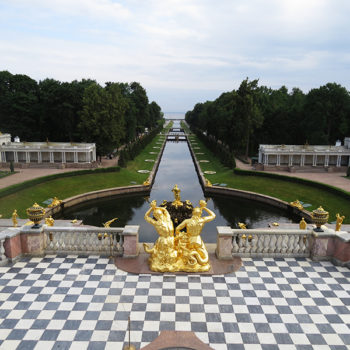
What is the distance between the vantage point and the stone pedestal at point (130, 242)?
1497 cm

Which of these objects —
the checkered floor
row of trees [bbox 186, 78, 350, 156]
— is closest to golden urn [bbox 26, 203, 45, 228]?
the checkered floor

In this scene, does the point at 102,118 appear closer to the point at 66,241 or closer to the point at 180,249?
the point at 66,241

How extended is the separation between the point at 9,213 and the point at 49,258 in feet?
58.4

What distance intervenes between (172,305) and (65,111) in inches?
2199

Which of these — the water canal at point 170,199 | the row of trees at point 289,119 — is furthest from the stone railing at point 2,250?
the row of trees at point 289,119

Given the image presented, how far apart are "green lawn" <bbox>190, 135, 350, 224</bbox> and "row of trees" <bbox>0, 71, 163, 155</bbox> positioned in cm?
2079

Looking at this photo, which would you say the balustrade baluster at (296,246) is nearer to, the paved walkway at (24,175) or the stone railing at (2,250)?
the stone railing at (2,250)

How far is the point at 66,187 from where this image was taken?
132 feet

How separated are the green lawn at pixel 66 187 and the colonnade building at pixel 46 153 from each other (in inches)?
342

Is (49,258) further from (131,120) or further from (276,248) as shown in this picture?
(131,120)

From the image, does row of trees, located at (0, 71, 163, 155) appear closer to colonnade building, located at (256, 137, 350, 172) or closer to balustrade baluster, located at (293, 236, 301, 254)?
colonnade building, located at (256, 137, 350, 172)

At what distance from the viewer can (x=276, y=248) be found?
1569cm

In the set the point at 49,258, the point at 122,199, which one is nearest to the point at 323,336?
the point at 49,258

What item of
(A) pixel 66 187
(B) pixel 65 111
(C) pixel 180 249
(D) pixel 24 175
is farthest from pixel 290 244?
(B) pixel 65 111
